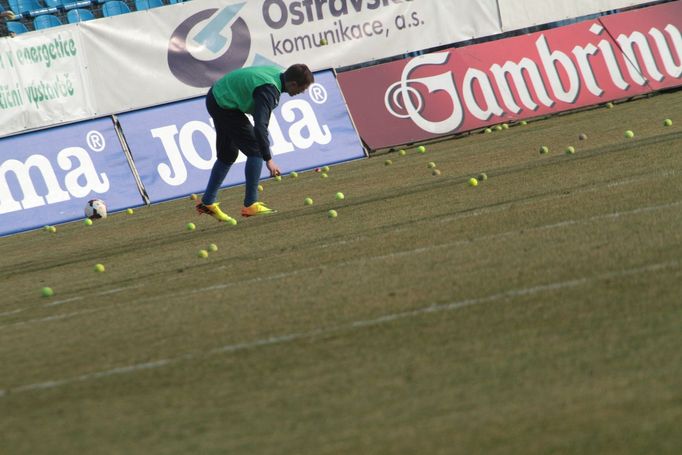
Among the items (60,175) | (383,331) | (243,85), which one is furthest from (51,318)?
(60,175)

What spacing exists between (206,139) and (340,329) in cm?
1276

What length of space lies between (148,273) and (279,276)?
1.95m

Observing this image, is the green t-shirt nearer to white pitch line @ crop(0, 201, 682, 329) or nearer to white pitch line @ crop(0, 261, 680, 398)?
white pitch line @ crop(0, 201, 682, 329)

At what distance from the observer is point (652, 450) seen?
13.3 ft

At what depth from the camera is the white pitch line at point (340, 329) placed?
6363 mm

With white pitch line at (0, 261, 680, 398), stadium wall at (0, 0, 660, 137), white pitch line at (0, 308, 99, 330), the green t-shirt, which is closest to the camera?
white pitch line at (0, 261, 680, 398)

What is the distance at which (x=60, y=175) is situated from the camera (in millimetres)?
18141

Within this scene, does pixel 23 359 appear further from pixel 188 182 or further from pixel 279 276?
pixel 188 182

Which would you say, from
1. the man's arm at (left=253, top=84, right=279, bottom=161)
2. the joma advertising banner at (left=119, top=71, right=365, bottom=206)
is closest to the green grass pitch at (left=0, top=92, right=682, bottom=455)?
the man's arm at (left=253, top=84, right=279, bottom=161)

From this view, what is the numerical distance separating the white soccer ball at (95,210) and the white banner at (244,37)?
9.94 ft

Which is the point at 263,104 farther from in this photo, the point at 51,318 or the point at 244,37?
the point at 244,37

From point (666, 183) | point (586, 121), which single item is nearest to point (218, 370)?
point (666, 183)

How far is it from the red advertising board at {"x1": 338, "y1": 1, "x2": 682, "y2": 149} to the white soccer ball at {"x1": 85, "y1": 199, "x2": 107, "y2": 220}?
4845 mm

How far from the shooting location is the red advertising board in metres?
20.5
